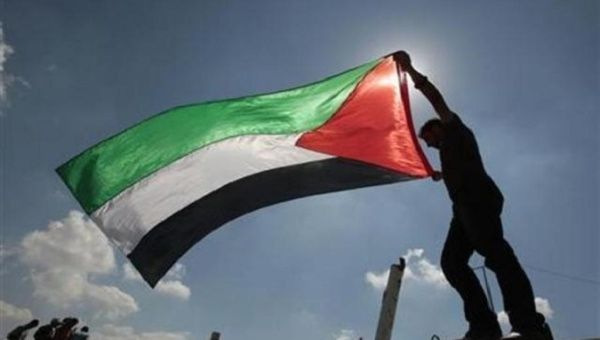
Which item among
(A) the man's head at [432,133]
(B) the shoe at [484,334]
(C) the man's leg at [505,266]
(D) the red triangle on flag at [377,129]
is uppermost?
(D) the red triangle on flag at [377,129]

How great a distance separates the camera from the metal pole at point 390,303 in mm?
6492

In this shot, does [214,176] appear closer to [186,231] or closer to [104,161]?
[186,231]

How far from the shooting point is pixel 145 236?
18.1ft

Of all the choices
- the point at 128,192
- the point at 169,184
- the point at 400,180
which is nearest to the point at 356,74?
the point at 400,180

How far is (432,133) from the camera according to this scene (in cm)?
445

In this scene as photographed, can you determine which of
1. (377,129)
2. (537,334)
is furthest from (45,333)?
(537,334)

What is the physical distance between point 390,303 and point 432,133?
307 cm

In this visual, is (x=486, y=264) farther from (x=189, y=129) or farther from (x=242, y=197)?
(x=189, y=129)

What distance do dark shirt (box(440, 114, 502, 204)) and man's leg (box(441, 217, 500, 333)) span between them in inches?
16.0

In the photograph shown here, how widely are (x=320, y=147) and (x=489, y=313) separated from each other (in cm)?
263

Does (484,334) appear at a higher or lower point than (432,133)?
lower

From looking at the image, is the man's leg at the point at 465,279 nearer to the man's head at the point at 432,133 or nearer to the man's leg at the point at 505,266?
the man's leg at the point at 505,266

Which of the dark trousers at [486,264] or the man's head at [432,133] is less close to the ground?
the man's head at [432,133]

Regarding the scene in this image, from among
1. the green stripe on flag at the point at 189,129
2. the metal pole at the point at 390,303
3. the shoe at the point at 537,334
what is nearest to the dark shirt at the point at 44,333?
the green stripe on flag at the point at 189,129
